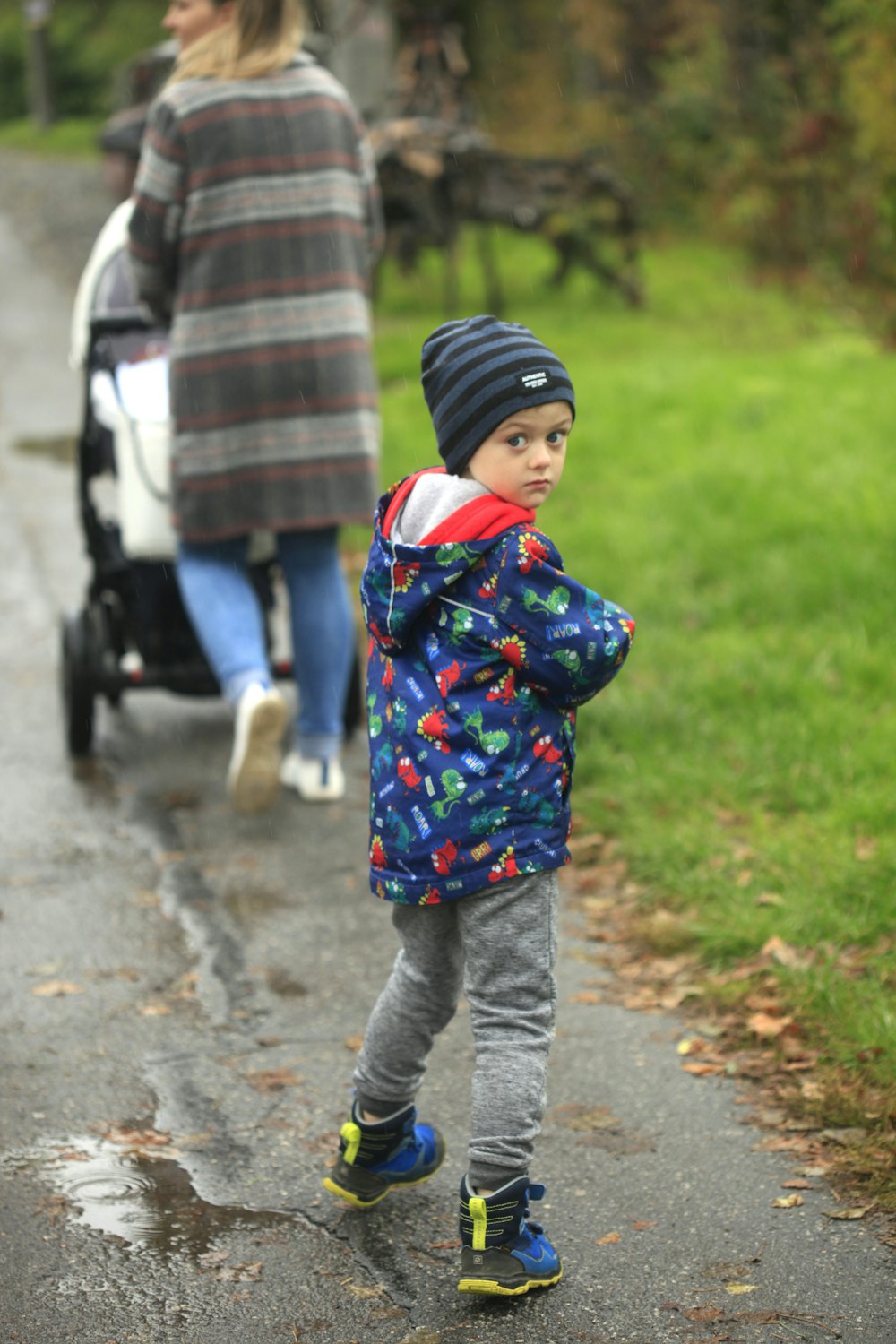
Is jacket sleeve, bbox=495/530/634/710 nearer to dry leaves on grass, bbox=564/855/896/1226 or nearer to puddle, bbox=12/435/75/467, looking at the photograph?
dry leaves on grass, bbox=564/855/896/1226

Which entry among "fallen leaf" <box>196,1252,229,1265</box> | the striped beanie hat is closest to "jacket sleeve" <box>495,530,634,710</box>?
the striped beanie hat

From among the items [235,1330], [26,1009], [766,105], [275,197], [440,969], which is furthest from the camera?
[766,105]

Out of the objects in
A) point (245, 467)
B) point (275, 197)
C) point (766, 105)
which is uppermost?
point (275, 197)

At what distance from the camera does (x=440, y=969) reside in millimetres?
2826

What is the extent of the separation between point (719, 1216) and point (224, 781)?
2.67m

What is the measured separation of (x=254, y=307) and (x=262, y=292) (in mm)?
47

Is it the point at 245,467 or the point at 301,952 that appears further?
the point at 245,467

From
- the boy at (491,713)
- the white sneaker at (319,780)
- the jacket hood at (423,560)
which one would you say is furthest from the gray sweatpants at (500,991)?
the white sneaker at (319,780)

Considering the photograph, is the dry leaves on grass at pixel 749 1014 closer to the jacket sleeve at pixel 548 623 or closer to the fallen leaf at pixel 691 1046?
the fallen leaf at pixel 691 1046

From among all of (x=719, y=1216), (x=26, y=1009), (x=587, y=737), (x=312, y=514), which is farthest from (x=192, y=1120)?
(x=587, y=737)

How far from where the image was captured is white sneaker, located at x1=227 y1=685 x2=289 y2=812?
171 inches

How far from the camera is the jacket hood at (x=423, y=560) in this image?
8.54ft

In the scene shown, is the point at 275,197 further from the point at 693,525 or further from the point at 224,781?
the point at 693,525

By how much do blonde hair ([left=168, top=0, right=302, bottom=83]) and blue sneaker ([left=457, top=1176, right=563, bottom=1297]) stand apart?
3093 millimetres
